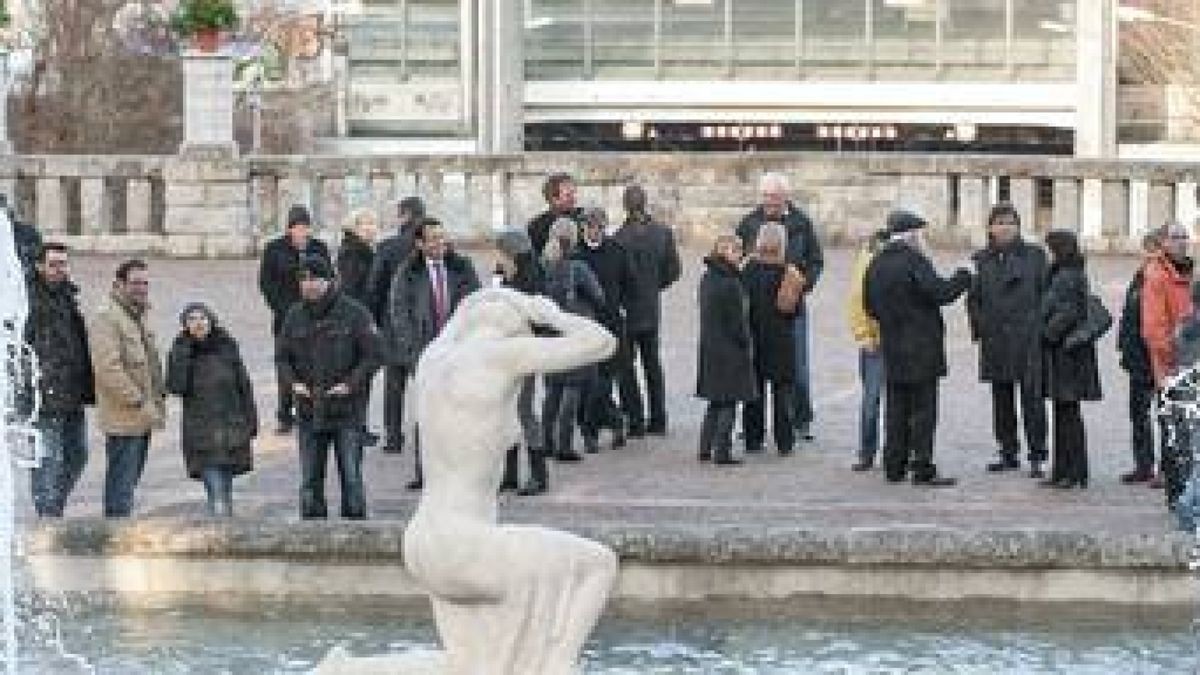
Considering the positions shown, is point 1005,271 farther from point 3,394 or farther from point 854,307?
point 3,394

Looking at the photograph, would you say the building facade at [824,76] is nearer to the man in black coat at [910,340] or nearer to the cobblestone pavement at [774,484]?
the cobblestone pavement at [774,484]

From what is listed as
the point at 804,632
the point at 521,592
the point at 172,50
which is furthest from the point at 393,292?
the point at 172,50

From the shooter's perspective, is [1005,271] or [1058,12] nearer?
[1005,271]

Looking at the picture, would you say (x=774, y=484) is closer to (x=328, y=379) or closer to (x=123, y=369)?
(x=328, y=379)

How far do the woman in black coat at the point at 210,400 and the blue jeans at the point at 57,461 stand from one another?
654mm

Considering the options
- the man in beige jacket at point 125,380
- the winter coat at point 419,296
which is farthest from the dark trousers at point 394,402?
the man in beige jacket at point 125,380

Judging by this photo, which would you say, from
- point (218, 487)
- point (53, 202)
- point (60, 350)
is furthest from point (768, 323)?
point (53, 202)

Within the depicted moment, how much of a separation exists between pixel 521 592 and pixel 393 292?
30.2 ft

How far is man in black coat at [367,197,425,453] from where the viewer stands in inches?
843

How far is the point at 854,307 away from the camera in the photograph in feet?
70.9

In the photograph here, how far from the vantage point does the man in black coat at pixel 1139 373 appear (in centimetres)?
2017

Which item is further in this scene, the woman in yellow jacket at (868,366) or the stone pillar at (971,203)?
the stone pillar at (971,203)

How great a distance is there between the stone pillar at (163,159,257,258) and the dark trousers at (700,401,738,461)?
1403 centimetres

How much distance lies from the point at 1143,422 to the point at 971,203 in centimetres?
1531
